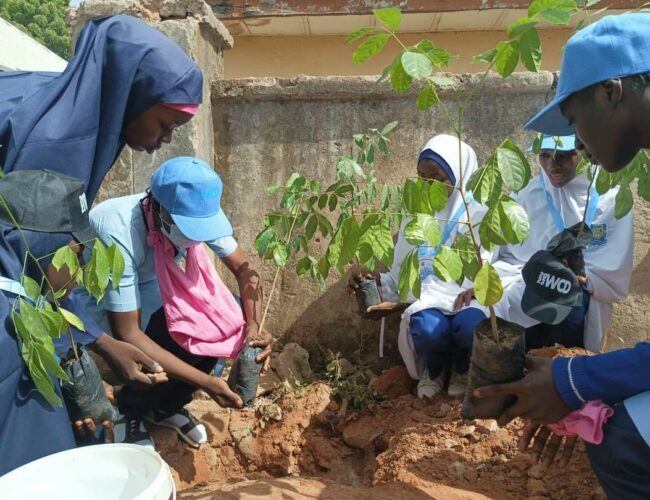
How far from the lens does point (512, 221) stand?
1.45 meters

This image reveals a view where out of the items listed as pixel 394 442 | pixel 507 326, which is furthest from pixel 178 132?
pixel 507 326

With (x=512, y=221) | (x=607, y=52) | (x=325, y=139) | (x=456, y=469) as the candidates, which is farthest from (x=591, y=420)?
(x=325, y=139)

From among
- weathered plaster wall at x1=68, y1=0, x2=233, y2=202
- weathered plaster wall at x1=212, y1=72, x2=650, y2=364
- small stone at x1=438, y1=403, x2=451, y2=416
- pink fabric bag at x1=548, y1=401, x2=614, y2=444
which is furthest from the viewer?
weathered plaster wall at x1=212, y1=72, x2=650, y2=364

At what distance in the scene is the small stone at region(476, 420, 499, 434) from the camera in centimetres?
250

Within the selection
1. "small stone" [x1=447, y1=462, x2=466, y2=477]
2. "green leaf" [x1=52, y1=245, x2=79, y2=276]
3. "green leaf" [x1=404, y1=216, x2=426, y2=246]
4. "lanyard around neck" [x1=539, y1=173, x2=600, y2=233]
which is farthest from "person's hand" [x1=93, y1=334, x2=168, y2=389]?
"lanyard around neck" [x1=539, y1=173, x2=600, y2=233]

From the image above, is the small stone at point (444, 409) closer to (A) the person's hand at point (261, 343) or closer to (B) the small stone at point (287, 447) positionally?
(B) the small stone at point (287, 447)

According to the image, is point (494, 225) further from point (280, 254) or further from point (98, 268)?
point (280, 254)

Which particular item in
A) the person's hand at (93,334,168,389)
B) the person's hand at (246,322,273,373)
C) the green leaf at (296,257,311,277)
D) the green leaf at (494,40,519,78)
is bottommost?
the person's hand at (246,322,273,373)

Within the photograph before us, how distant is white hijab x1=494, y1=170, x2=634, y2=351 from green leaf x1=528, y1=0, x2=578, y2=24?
1.80 m

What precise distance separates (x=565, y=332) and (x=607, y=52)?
6.39 ft

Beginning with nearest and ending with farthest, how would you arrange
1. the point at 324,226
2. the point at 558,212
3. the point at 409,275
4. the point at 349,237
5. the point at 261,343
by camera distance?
the point at 409,275 < the point at 349,237 < the point at 261,343 < the point at 324,226 < the point at 558,212

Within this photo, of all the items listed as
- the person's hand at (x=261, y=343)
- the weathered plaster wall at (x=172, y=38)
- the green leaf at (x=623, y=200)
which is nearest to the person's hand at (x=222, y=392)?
the person's hand at (x=261, y=343)

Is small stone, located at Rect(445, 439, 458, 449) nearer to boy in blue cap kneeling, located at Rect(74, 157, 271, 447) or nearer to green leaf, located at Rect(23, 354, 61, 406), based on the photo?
boy in blue cap kneeling, located at Rect(74, 157, 271, 447)

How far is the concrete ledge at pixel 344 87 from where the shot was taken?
11.4 feet
